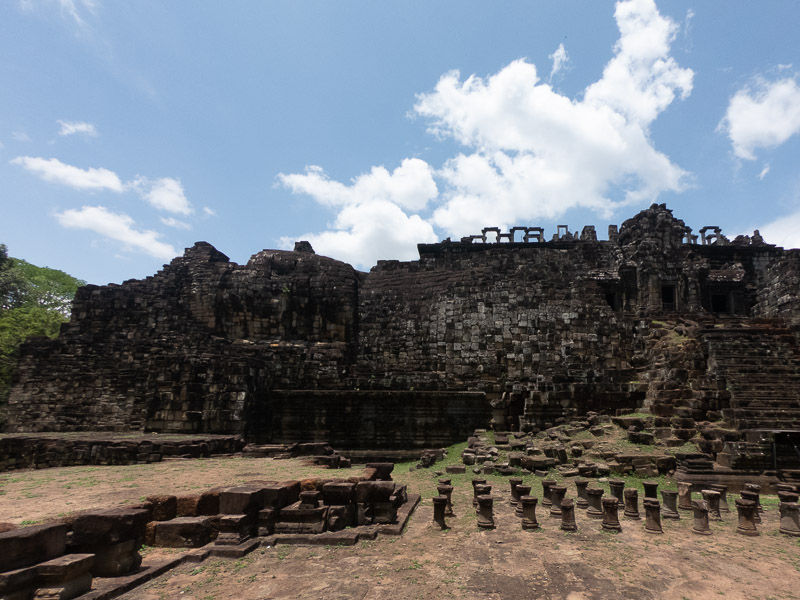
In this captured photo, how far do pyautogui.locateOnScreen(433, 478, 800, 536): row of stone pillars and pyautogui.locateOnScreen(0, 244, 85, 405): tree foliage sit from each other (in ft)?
89.8

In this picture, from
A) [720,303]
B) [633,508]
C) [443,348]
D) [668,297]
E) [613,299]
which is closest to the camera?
[633,508]

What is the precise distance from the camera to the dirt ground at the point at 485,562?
5.05 m

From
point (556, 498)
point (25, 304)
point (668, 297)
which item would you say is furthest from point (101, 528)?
point (25, 304)

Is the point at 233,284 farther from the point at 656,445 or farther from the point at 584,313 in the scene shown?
the point at 656,445

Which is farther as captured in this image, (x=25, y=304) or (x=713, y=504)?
(x=25, y=304)

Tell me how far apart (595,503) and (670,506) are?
141 centimetres

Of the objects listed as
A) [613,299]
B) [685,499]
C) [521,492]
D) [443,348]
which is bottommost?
[685,499]

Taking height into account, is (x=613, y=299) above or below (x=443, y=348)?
above

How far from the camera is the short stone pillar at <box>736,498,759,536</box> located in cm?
716

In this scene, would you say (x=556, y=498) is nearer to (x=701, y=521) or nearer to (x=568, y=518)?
(x=568, y=518)

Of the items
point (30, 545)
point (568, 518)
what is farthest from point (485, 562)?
point (30, 545)

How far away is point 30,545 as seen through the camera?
4453mm

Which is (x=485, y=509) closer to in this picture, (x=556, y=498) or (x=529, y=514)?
(x=529, y=514)

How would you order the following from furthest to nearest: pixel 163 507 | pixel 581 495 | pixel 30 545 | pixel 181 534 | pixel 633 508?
1. pixel 581 495
2. pixel 633 508
3. pixel 163 507
4. pixel 181 534
5. pixel 30 545
